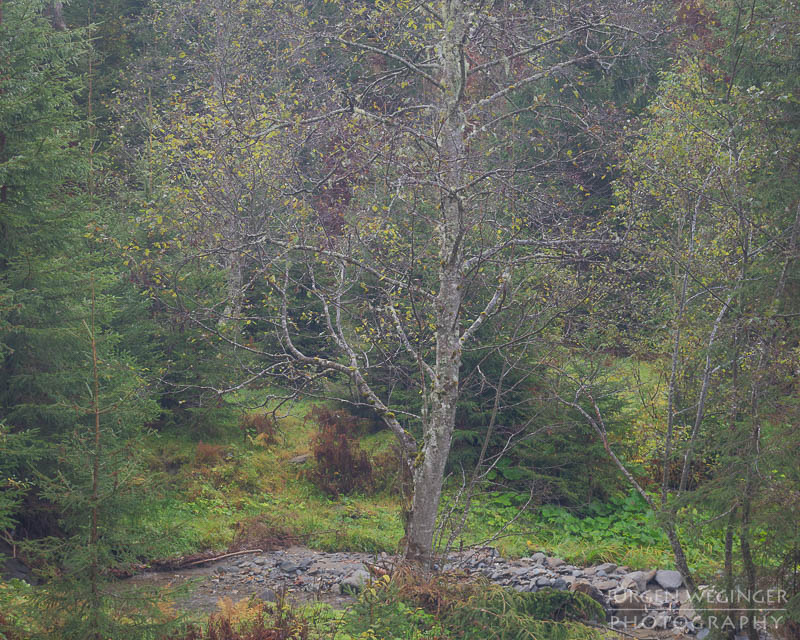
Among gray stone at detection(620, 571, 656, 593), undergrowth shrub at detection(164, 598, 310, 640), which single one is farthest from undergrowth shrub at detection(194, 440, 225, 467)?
gray stone at detection(620, 571, 656, 593)

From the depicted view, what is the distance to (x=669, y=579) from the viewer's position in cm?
766

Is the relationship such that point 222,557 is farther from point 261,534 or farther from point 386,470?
point 386,470

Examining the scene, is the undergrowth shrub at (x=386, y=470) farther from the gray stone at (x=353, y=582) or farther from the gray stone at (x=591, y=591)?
the gray stone at (x=591, y=591)

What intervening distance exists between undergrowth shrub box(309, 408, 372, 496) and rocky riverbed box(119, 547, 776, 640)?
1910mm

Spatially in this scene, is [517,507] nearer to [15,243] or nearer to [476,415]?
[476,415]

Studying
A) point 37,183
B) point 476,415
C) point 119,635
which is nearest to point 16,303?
point 37,183

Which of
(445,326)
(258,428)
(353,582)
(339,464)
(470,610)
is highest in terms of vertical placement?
(445,326)

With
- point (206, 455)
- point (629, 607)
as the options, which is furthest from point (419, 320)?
point (206, 455)

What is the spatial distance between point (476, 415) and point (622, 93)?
9.61m

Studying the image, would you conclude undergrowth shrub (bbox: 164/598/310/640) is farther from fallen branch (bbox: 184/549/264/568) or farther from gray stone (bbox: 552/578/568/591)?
gray stone (bbox: 552/578/568/591)

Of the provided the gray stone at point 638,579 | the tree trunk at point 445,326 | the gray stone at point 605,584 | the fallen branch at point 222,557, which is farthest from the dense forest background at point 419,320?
the gray stone at point 605,584

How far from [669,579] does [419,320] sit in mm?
4133

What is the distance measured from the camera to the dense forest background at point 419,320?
5.38 metres

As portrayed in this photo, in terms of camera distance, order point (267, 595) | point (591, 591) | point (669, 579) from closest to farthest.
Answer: point (591, 591) → point (669, 579) → point (267, 595)
